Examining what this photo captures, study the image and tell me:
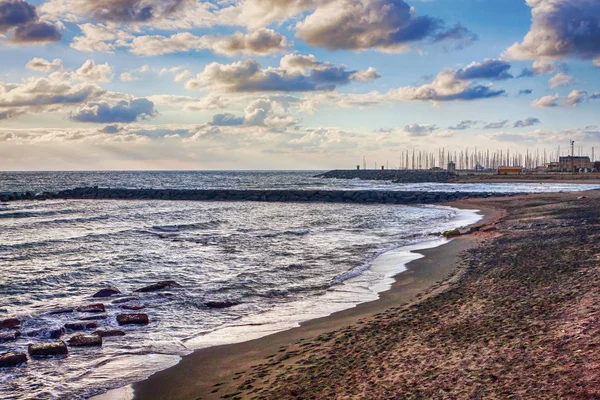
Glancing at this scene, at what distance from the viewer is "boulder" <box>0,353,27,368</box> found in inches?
344

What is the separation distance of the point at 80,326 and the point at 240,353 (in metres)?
4.33

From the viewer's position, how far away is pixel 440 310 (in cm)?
1011

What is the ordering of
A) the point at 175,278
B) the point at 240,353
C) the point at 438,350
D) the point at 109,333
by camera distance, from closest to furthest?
the point at 438,350 → the point at 240,353 → the point at 109,333 → the point at 175,278

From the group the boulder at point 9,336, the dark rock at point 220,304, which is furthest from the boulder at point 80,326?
the dark rock at point 220,304

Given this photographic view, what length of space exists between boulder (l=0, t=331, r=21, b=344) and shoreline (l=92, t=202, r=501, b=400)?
4.03 m

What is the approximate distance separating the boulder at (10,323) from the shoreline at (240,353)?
4.79 m

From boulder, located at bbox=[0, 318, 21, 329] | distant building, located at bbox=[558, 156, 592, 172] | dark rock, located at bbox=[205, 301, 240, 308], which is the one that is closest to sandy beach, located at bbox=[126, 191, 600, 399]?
dark rock, located at bbox=[205, 301, 240, 308]

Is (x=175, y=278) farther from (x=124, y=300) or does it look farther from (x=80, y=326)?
(x=80, y=326)

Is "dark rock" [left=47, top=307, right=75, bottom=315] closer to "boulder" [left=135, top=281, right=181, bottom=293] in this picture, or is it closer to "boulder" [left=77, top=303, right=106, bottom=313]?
"boulder" [left=77, top=303, right=106, bottom=313]

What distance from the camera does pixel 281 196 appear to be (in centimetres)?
6894

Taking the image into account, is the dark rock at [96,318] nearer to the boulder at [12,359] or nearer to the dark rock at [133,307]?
the dark rock at [133,307]

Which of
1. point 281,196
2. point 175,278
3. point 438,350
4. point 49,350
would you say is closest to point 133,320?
point 49,350

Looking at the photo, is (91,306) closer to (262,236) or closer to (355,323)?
(355,323)

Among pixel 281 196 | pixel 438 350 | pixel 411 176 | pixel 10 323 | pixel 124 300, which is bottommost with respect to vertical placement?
pixel 124 300
